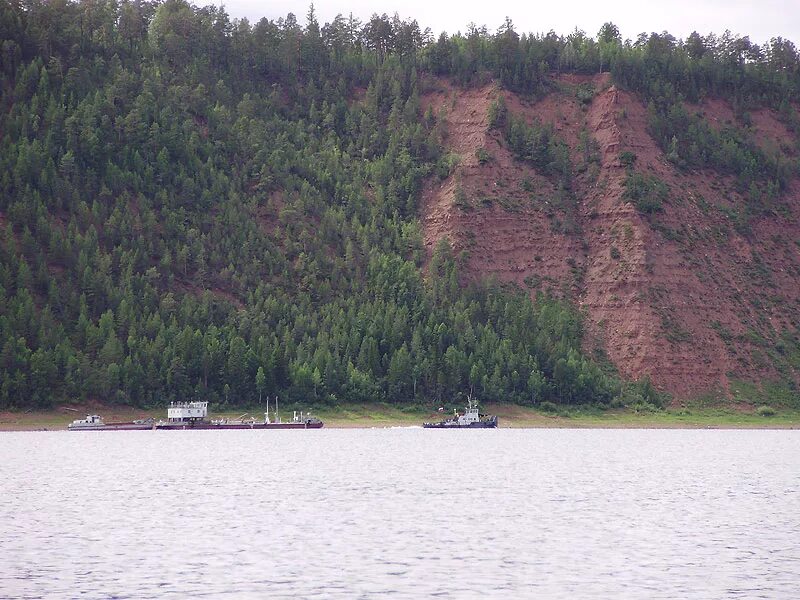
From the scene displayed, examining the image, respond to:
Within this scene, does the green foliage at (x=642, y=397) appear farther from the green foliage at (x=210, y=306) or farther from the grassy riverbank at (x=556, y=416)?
the green foliage at (x=210, y=306)

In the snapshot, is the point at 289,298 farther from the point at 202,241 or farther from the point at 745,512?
the point at 745,512

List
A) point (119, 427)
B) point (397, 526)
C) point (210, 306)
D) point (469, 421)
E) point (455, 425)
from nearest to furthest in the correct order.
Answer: point (397, 526) < point (119, 427) < point (455, 425) < point (469, 421) < point (210, 306)

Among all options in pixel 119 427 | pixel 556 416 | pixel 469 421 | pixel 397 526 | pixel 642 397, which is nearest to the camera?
pixel 397 526

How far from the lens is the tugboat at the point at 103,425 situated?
150 metres

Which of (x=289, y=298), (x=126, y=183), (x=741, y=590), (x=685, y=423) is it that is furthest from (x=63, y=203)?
(x=741, y=590)

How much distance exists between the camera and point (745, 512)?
6756 centimetres

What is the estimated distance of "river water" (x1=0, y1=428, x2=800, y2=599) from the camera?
4509 cm

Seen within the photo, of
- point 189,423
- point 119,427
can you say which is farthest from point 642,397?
point 119,427

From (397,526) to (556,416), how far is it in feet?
379

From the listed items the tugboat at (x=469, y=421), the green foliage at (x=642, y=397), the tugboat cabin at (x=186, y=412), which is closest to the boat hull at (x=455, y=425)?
the tugboat at (x=469, y=421)

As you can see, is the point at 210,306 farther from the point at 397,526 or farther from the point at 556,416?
the point at 397,526

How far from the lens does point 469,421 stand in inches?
6501

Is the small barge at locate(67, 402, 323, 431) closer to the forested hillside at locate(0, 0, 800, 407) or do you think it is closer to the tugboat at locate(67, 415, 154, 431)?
the tugboat at locate(67, 415, 154, 431)

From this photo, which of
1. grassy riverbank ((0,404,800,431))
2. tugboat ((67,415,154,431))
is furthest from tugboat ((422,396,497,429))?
tugboat ((67,415,154,431))
